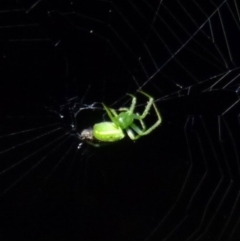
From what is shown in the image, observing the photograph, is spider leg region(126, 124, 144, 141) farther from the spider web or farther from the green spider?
the spider web

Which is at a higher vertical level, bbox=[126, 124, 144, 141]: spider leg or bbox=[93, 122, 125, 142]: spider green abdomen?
bbox=[93, 122, 125, 142]: spider green abdomen

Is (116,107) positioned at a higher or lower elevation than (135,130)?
higher

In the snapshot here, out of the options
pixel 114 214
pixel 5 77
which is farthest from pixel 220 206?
pixel 5 77

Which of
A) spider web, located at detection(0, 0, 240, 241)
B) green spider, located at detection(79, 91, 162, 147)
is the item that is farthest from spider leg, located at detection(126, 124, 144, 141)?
spider web, located at detection(0, 0, 240, 241)

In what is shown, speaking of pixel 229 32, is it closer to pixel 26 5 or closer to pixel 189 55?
pixel 189 55

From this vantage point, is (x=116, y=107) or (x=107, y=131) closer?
(x=107, y=131)

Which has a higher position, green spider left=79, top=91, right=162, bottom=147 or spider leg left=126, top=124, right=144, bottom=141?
green spider left=79, top=91, right=162, bottom=147
